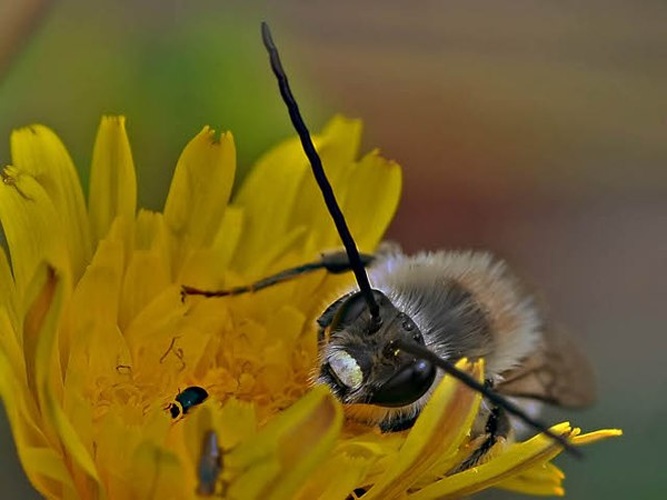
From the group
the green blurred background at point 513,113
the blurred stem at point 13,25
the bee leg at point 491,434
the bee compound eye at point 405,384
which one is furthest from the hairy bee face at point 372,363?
the green blurred background at point 513,113

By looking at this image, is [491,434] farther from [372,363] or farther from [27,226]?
[27,226]

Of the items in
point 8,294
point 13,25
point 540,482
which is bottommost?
point 540,482

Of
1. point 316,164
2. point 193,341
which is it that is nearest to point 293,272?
point 193,341

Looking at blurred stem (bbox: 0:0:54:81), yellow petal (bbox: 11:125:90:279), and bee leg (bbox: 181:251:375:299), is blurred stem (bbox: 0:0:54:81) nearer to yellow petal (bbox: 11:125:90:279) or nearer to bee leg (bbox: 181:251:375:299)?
yellow petal (bbox: 11:125:90:279)

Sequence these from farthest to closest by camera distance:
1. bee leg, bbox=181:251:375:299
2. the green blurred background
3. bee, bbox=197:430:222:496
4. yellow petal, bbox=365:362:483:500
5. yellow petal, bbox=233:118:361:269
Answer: the green blurred background < yellow petal, bbox=233:118:361:269 < bee leg, bbox=181:251:375:299 < yellow petal, bbox=365:362:483:500 < bee, bbox=197:430:222:496

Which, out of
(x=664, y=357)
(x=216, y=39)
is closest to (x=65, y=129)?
(x=216, y=39)

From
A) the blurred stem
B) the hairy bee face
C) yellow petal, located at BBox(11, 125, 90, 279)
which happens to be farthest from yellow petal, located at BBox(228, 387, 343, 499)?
the blurred stem

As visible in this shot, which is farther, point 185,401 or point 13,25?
point 13,25
